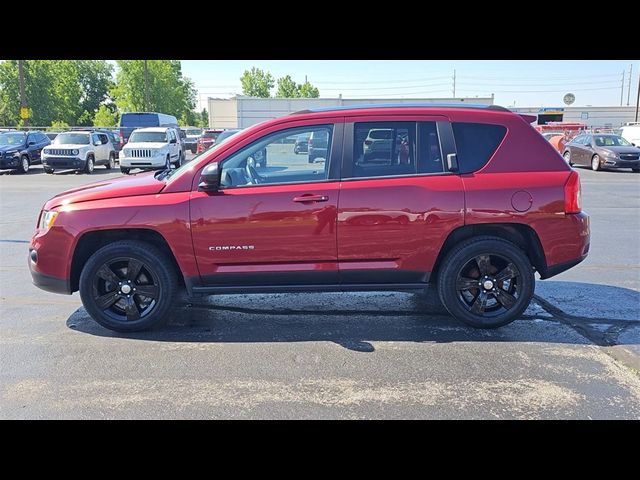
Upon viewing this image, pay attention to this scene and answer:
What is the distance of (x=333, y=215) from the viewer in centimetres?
422

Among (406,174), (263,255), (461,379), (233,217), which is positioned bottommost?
(461,379)

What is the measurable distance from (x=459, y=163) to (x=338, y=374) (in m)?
2.11

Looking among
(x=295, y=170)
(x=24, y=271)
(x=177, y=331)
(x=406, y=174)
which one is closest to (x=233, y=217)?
(x=295, y=170)

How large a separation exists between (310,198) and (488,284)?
1.80m

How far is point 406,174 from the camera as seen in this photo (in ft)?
14.2

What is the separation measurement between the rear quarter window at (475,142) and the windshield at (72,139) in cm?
2108

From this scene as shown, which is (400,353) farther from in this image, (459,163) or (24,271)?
(24,271)

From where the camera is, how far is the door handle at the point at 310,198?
4.21m

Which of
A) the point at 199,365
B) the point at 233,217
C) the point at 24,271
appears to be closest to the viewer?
the point at 199,365

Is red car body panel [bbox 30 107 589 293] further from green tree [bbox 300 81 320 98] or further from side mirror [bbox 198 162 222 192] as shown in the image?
green tree [bbox 300 81 320 98]

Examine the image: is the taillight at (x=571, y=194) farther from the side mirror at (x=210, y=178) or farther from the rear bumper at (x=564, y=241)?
the side mirror at (x=210, y=178)

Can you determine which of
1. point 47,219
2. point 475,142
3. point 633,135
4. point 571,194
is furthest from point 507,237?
point 633,135

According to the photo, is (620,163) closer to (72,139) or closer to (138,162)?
(138,162)

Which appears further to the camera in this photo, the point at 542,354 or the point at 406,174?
the point at 406,174
